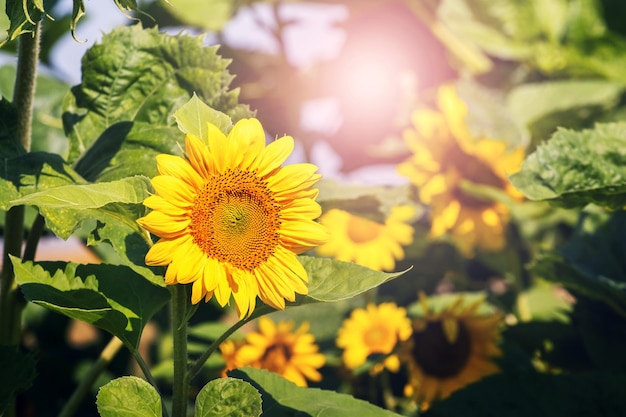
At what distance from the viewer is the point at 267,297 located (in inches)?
17.5

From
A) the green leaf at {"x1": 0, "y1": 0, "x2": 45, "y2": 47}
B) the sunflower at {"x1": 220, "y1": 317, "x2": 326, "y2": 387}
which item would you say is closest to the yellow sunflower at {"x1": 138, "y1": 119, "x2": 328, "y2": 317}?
the green leaf at {"x1": 0, "y1": 0, "x2": 45, "y2": 47}

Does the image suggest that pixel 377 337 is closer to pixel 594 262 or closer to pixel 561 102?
pixel 594 262

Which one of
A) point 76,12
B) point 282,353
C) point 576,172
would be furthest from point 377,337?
point 76,12

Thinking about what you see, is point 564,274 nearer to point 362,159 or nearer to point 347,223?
point 347,223

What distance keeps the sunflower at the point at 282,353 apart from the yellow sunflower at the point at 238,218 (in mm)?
420

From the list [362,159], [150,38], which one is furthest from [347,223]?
[150,38]

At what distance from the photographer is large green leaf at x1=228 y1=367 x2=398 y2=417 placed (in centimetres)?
48

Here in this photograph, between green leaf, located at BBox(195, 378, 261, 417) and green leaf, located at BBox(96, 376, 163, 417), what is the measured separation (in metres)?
0.03

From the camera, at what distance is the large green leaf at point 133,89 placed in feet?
1.88

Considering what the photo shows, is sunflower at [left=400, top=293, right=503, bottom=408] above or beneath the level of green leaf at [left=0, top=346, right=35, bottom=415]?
beneath

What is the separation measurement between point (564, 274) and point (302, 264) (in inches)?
15.2

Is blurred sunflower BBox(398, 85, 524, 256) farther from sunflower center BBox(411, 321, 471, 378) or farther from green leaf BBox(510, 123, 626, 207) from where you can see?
green leaf BBox(510, 123, 626, 207)

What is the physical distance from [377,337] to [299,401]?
1.63ft

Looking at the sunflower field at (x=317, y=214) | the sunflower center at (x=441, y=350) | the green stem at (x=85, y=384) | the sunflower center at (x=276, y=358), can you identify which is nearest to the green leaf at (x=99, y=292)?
the sunflower field at (x=317, y=214)
